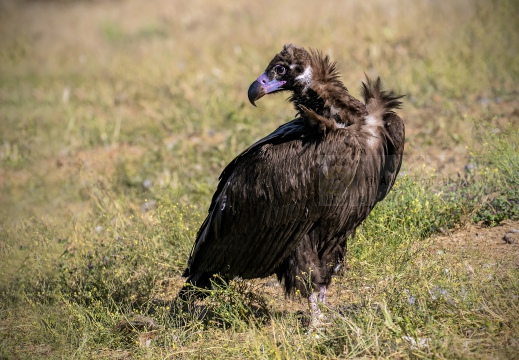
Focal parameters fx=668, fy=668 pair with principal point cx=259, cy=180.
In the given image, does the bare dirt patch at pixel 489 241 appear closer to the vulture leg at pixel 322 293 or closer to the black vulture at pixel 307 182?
the black vulture at pixel 307 182

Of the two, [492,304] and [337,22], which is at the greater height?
[337,22]

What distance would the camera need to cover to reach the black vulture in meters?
4.46

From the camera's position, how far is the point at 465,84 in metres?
9.51

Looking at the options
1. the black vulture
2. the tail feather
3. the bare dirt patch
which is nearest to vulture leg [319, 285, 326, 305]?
the black vulture

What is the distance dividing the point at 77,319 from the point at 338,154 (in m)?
2.36

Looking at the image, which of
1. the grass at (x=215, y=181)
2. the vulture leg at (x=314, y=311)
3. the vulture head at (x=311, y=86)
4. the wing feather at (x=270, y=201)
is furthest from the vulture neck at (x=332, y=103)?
the vulture leg at (x=314, y=311)

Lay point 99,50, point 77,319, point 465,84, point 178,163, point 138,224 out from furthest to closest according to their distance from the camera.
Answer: point 99,50
point 465,84
point 178,163
point 138,224
point 77,319

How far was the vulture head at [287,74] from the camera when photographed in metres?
4.76

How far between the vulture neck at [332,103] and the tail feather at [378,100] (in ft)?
0.31

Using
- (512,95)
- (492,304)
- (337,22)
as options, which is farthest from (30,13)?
(492,304)

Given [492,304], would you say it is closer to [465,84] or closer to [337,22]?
[465,84]

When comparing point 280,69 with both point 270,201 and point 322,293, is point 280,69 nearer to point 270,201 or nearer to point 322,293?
point 270,201

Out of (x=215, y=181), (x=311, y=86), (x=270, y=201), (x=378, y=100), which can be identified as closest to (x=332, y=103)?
(x=311, y=86)

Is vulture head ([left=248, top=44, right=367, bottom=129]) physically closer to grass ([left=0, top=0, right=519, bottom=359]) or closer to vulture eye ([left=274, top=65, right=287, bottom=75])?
vulture eye ([left=274, top=65, right=287, bottom=75])
